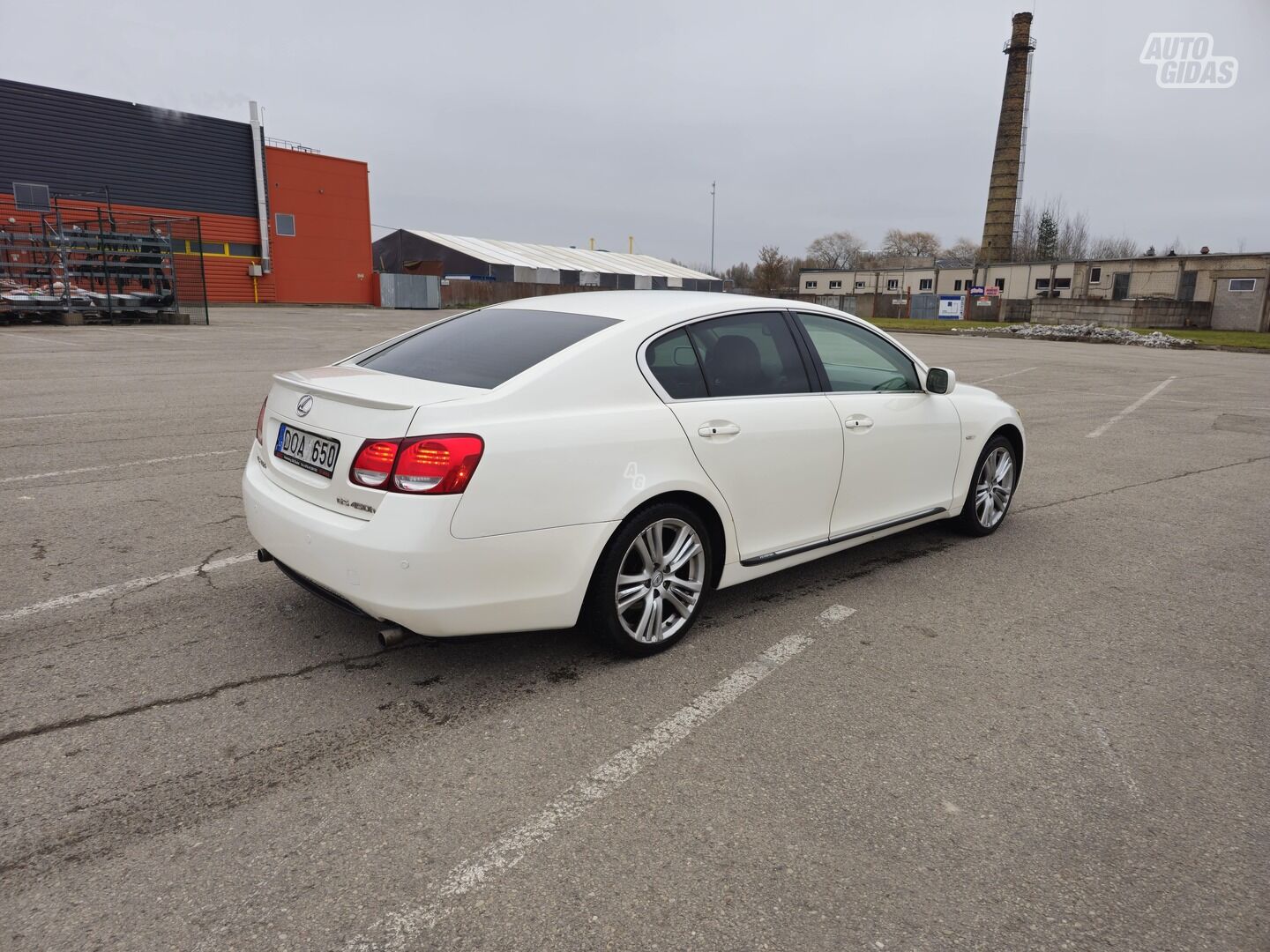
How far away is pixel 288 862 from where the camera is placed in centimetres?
229

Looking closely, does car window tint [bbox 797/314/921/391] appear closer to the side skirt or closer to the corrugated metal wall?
the side skirt

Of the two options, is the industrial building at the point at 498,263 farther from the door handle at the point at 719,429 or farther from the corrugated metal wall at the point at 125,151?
the door handle at the point at 719,429

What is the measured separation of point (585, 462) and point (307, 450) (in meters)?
1.10

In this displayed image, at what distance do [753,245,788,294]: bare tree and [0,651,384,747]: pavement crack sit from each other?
79.2 metres

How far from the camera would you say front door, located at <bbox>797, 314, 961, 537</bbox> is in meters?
4.29

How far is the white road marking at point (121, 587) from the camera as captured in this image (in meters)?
3.80

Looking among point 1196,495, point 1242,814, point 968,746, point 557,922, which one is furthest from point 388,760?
point 1196,495

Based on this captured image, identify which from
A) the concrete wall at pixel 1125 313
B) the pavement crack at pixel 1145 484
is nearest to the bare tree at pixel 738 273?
the concrete wall at pixel 1125 313

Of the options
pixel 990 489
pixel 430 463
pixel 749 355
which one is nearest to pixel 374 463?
pixel 430 463

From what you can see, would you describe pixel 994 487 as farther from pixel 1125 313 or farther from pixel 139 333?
pixel 1125 313

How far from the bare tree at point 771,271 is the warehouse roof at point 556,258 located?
4.93 m

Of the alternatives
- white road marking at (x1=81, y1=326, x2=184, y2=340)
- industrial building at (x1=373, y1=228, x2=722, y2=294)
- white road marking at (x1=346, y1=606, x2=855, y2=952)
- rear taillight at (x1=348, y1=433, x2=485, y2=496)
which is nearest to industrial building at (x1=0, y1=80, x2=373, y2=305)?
white road marking at (x1=81, y1=326, x2=184, y2=340)

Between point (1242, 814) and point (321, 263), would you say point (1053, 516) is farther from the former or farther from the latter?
point (321, 263)

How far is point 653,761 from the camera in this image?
9.25ft
